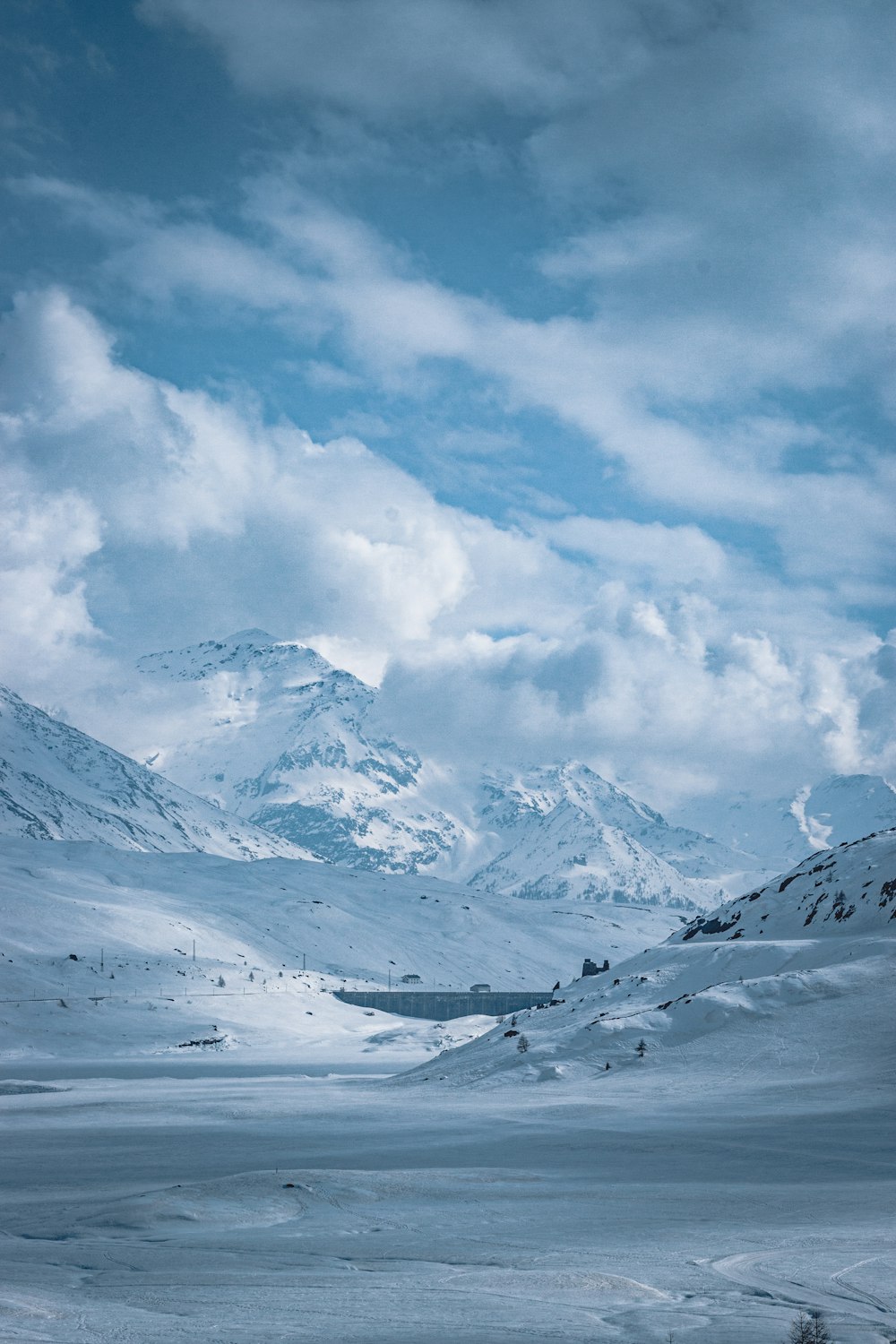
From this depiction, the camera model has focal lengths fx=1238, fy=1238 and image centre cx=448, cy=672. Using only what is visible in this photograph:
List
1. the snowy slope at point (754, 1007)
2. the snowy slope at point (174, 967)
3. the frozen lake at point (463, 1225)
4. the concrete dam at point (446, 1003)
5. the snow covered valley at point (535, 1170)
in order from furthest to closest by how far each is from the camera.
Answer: the concrete dam at point (446, 1003) < the snowy slope at point (174, 967) < the snowy slope at point (754, 1007) < the snow covered valley at point (535, 1170) < the frozen lake at point (463, 1225)

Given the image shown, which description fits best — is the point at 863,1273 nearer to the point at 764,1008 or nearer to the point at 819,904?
the point at 764,1008

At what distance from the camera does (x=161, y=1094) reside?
4603cm

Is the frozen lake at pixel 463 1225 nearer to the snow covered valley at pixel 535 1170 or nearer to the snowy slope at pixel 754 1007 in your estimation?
the snow covered valley at pixel 535 1170

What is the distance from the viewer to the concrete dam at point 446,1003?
5217 inches

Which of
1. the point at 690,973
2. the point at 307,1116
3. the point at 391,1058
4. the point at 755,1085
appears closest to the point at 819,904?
the point at 690,973

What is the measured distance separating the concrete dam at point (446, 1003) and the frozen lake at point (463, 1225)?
101 m

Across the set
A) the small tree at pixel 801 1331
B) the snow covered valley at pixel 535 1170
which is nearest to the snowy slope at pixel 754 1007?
the snow covered valley at pixel 535 1170

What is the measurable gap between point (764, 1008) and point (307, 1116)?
1509 cm

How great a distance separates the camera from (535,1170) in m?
23.4

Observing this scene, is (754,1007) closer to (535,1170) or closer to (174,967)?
(535,1170)

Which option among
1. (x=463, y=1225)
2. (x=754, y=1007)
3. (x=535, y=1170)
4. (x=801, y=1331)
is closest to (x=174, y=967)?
(x=754, y=1007)

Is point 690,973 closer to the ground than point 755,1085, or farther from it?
farther from it

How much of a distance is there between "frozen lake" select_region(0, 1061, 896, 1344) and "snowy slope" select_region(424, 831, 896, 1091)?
3.85 m

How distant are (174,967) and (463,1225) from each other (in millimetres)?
100959
